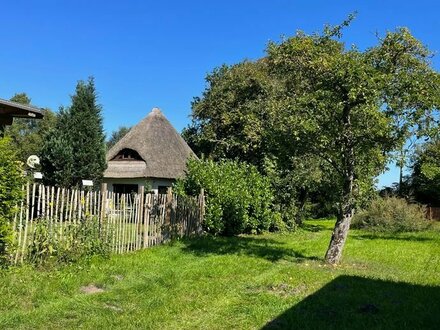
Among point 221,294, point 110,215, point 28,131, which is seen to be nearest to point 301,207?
point 110,215

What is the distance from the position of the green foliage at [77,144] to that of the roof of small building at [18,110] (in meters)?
13.1

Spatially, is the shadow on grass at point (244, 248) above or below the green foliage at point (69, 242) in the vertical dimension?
below

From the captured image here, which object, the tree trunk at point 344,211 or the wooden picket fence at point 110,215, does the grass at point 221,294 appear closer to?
the tree trunk at point 344,211

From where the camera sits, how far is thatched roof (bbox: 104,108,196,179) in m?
32.1

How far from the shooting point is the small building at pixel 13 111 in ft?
34.6

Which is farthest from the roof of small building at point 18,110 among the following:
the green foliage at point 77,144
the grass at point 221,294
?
the green foliage at point 77,144

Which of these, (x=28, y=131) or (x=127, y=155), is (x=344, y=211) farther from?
(x=28, y=131)

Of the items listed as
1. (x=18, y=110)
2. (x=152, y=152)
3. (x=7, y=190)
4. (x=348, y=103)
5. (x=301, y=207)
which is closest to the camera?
(x=7, y=190)

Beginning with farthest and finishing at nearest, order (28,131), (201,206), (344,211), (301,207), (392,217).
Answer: (28,131)
(301,207)
(392,217)
(201,206)
(344,211)

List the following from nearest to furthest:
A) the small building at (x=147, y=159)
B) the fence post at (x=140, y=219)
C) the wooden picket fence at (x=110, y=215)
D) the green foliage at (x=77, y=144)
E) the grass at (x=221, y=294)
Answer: the grass at (x=221, y=294)
the wooden picket fence at (x=110, y=215)
the fence post at (x=140, y=219)
the green foliage at (x=77, y=144)
the small building at (x=147, y=159)

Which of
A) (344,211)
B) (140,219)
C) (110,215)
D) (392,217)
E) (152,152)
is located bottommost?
(392,217)

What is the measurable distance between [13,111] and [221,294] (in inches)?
289

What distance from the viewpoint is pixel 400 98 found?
10344mm

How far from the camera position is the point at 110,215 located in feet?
35.2
